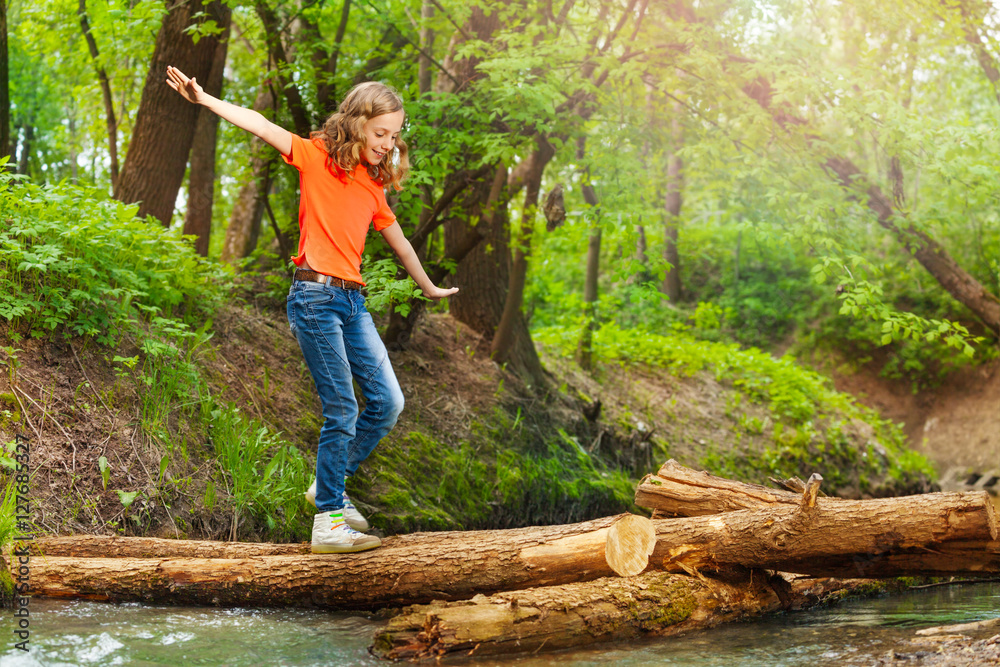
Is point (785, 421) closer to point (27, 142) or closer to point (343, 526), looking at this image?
point (343, 526)

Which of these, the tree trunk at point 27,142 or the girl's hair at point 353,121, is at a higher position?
the tree trunk at point 27,142

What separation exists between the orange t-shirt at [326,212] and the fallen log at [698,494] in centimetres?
227

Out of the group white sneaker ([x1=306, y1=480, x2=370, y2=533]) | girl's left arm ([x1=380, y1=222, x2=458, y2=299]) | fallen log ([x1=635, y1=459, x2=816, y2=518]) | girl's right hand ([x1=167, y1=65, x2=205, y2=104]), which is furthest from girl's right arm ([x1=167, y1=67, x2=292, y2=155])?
→ fallen log ([x1=635, y1=459, x2=816, y2=518])

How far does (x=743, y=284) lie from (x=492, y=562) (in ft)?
47.2

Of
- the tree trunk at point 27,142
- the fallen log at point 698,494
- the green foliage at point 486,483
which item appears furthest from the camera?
the tree trunk at point 27,142

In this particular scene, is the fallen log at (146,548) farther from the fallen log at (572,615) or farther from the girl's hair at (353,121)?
the girl's hair at (353,121)

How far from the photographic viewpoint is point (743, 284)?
16969mm

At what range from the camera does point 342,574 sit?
3.87 metres

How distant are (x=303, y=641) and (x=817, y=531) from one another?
264 centimetres

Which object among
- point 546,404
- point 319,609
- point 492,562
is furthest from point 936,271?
point 319,609

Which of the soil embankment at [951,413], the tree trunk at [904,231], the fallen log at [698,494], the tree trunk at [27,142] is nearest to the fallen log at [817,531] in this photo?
the fallen log at [698,494]

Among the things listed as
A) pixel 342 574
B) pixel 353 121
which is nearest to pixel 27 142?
pixel 353 121

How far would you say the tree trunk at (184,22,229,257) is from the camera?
26.1 feet

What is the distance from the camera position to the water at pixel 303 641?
10.3 feet
